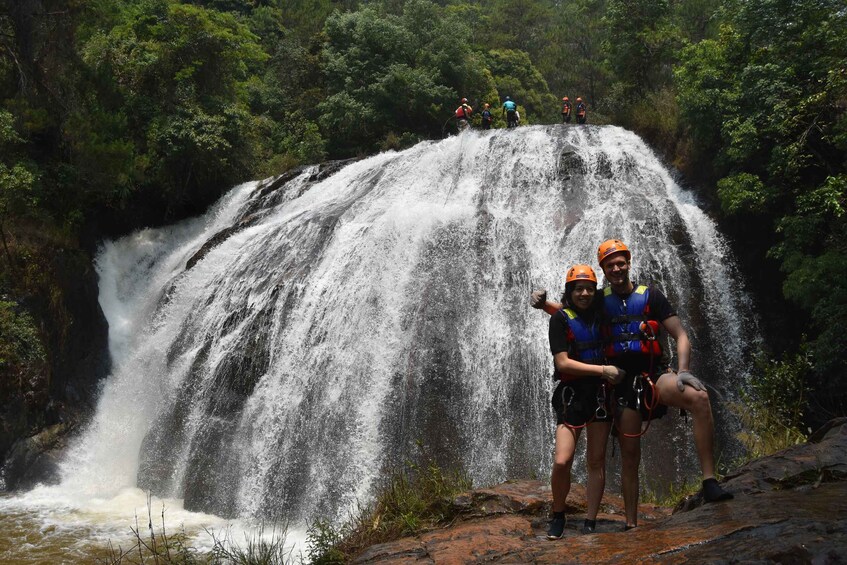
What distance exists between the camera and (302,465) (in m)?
8.75

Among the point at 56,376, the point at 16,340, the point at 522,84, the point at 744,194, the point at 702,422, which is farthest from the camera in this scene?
the point at 522,84

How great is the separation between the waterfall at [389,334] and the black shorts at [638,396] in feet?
14.2

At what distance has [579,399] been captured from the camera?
13.0 ft

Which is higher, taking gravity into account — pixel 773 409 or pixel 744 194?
pixel 744 194

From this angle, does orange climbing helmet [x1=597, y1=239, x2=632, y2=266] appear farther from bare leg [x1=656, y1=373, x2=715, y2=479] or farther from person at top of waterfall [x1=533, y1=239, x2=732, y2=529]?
bare leg [x1=656, y1=373, x2=715, y2=479]

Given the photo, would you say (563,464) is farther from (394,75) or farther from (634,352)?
(394,75)

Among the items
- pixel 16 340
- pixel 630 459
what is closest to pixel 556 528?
pixel 630 459

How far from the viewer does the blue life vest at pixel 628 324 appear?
12.7ft

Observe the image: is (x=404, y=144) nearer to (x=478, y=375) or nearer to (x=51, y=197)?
(x=51, y=197)

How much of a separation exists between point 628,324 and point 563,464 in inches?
36.4

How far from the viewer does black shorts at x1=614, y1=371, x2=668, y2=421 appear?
3.88 m

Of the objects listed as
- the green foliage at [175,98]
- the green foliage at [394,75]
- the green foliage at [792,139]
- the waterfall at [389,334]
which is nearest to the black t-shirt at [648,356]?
the waterfall at [389,334]

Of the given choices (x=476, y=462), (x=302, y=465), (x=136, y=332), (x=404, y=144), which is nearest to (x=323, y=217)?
(x=136, y=332)

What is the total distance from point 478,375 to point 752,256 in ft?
16.0
